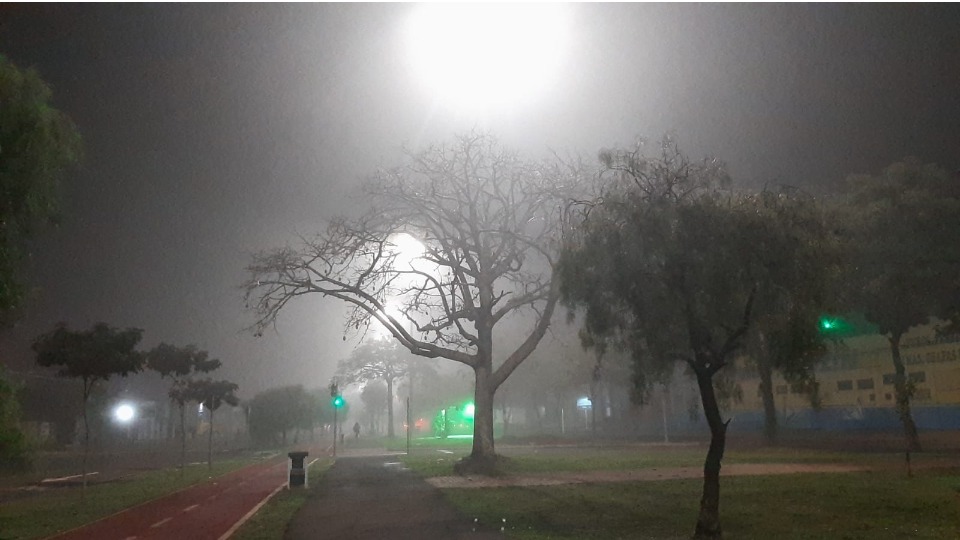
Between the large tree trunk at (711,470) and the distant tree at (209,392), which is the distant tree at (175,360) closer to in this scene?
the distant tree at (209,392)

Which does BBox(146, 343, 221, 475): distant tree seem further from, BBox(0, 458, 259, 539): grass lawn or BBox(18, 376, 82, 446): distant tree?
BBox(18, 376, 82, 446): distant tree

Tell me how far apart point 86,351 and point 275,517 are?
12935mm

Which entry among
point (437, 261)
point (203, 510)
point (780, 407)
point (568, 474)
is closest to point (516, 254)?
point (437, 261)

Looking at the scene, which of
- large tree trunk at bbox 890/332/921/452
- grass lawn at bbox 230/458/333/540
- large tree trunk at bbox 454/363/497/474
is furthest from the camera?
large tree trunk at bbox 454/363/497/474

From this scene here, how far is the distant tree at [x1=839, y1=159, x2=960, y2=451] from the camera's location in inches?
1105

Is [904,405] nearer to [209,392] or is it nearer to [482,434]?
[482,434]

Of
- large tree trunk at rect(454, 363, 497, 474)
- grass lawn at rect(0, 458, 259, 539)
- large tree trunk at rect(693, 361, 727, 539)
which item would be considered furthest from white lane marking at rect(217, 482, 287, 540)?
large tree trunk at rect(693, 361, 727, 539)

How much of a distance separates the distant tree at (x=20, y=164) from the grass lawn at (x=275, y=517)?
625 centimetres

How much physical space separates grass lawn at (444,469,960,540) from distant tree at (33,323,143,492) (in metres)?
13.6

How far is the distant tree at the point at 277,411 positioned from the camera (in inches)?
2662

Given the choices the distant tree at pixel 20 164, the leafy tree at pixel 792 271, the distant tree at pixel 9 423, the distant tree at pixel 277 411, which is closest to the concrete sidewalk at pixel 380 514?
the distant tree at pixel 9 423

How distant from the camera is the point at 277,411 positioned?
67625 mm

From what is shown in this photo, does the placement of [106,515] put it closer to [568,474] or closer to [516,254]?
[568,474]

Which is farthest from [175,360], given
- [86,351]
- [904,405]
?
[904,405]
